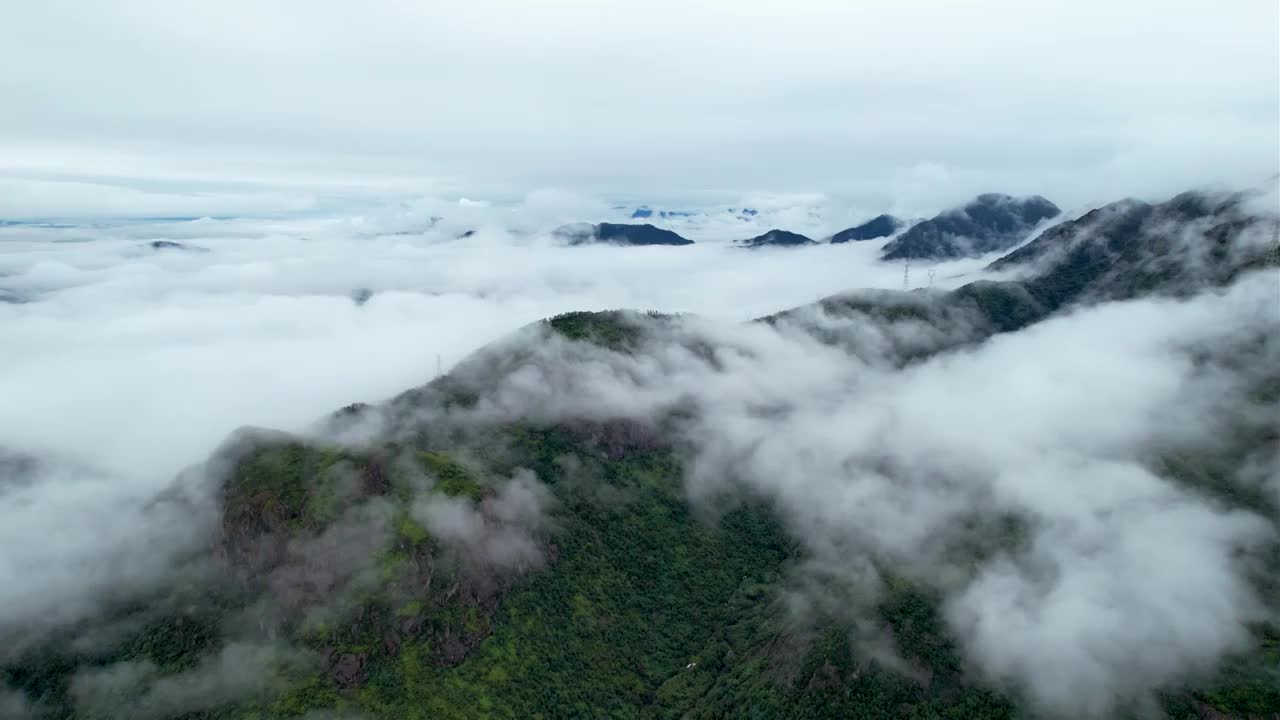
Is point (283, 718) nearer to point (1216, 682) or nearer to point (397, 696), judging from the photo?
point (397, 696)

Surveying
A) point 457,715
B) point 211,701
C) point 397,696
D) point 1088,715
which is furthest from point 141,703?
point 1088,715

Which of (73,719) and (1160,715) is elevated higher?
(1160,715)

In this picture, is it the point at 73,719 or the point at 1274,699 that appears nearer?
the point at 1274,699

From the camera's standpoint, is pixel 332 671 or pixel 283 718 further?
pixel 332 671

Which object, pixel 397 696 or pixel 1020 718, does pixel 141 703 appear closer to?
pixel 397 696

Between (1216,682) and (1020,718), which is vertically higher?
(1216,682)

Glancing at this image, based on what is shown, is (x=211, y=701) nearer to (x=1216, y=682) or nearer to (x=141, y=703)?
(x=141, y=703)

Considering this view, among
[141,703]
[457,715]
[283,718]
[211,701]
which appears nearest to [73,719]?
[141,703]
